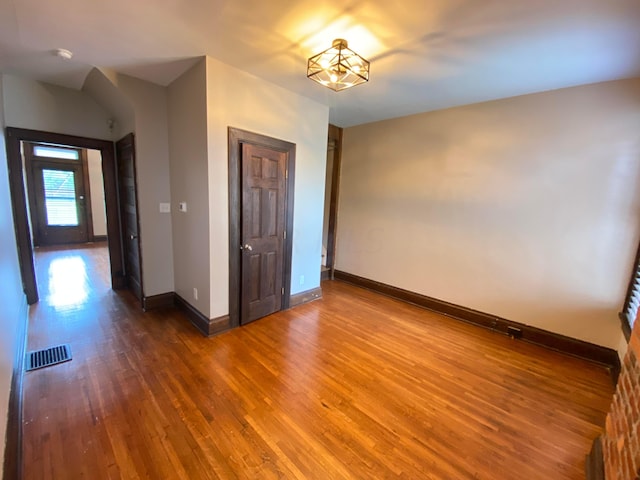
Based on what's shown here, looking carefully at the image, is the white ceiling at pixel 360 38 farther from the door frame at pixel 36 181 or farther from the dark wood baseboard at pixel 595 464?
the door frame at pixel 36 181

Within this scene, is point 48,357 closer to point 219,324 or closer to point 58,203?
point 219,324

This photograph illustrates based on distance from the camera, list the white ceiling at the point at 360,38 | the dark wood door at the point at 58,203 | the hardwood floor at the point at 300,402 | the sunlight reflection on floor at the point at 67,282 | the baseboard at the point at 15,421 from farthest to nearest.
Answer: the dark wood door at the point at 58,203 < the sunlight reflection on floor at the point at 67,282 < the white ceiling at the point at 360,38 < the hardwood floor at the point at 300,402 < the baseboard at the point at 15,421

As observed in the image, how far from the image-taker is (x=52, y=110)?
3232mm

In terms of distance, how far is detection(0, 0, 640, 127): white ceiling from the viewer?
1715 mm

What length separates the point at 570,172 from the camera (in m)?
2.75

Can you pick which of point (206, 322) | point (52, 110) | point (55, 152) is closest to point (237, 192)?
point (206, 322)

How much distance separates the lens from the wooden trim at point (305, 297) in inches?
145

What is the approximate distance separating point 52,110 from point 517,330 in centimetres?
609

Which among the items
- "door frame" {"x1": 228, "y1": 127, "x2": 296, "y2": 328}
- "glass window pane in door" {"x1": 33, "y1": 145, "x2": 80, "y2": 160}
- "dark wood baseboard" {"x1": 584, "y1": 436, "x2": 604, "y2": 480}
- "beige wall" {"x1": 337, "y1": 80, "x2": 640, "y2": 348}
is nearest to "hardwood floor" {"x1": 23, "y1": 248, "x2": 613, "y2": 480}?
"dark wood baseboard" {"x1": 584, "y1": 436, "x2": 604, "y2": 480}

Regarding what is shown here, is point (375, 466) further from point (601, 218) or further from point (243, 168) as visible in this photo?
point (601, 218)

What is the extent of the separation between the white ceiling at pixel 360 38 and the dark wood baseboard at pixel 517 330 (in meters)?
2.57

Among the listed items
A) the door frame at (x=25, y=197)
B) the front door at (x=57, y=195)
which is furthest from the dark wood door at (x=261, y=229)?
the front door at (x=57, y=195)

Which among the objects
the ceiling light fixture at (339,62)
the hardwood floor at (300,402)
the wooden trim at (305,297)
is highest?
the ceiling light fixture at (339,62)

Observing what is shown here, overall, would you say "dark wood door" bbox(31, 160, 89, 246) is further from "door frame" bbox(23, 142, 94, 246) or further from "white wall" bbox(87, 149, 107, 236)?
"white wall" bbox(87, 149, 107, 236)
